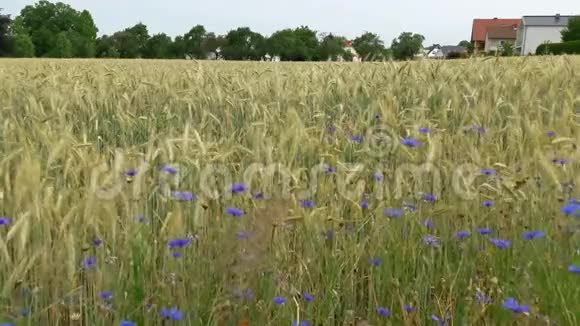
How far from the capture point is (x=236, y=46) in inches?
2191

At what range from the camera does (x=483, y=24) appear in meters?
82.8

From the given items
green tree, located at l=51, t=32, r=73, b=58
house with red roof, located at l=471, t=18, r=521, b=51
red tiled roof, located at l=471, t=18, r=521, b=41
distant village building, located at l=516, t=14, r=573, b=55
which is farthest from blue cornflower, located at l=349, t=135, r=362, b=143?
red tiled roof, located at l=471, t=18, r=521, b=41

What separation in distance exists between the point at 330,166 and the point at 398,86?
5.80 feet

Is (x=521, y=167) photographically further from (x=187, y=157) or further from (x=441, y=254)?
(x=187, y=157)

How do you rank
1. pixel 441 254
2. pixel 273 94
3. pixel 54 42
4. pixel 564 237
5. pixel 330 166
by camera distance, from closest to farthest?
pixel 564 237 < pixel 441 254 < pixel 330 166 < pixel 273 94 < pixel 54 42

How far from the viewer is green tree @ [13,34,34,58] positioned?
139 ft

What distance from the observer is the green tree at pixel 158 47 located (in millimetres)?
52312

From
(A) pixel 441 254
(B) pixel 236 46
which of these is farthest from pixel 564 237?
(B) pixel 236 46

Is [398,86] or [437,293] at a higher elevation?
[398,86]

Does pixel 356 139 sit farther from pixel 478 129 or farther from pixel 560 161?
pixel 560 161

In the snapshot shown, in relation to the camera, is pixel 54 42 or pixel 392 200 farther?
pixel 54 42

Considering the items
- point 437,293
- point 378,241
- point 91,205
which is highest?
point 91,205

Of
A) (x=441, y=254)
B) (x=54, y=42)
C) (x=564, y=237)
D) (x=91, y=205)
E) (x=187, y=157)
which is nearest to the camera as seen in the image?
(x=91, y=205)

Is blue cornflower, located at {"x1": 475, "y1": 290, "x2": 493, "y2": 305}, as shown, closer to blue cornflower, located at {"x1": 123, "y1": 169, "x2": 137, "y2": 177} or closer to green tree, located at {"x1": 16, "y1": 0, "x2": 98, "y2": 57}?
blue cornflower, located at {"x1": 123, "y1": 169, "x2": 137, "y2": 177}
